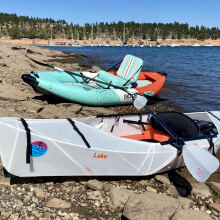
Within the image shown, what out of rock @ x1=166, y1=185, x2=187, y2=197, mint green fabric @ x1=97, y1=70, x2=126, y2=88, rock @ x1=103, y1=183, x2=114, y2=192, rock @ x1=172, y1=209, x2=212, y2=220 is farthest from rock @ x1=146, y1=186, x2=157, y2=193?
mint green fabric @ x1=97, y1=70, x2=126, y2=88

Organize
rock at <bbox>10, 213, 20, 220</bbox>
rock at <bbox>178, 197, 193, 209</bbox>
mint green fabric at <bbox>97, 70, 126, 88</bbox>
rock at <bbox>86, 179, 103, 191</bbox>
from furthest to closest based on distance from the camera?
mint green fabric at <bbox>97, 70, 126, 88</bbox>, rock at <bbox>86, 179, 103, 191</bbox>, rock at <bbox>178, 197, 193, 209</bbox>, rock at <bbox>10, 213, 20, 220</bbox>

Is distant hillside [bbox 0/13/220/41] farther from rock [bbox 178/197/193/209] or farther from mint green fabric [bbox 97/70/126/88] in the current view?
rock [bbox 178/197/193/209]

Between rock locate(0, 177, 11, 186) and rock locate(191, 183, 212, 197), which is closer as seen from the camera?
rock locate(0, 177, 11, 186)

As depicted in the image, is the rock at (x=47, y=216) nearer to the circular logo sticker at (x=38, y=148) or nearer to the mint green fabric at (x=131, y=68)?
the circular logo sticker at (x=38, y=148)

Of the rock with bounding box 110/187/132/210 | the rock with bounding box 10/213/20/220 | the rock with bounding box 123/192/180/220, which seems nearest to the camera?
the rock with bounding box 10/213/20/220

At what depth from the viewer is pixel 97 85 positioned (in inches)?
422

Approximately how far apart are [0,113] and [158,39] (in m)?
141

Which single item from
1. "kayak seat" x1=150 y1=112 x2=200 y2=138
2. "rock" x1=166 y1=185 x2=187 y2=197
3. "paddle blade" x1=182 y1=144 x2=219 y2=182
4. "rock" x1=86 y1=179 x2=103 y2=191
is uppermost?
"kayak seat" x1=150 y1=112 x2=200 y2=138

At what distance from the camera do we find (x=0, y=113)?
6156 millimetres

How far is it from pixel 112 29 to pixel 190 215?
134 m

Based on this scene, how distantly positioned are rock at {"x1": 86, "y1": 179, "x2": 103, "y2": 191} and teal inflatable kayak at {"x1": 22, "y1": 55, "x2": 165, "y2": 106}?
4906 mm

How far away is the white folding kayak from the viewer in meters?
3.60

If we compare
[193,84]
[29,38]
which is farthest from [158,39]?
[193,84]

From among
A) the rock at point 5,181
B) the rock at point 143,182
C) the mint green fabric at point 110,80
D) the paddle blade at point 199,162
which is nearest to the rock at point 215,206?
the paddle blade at point 199,162
